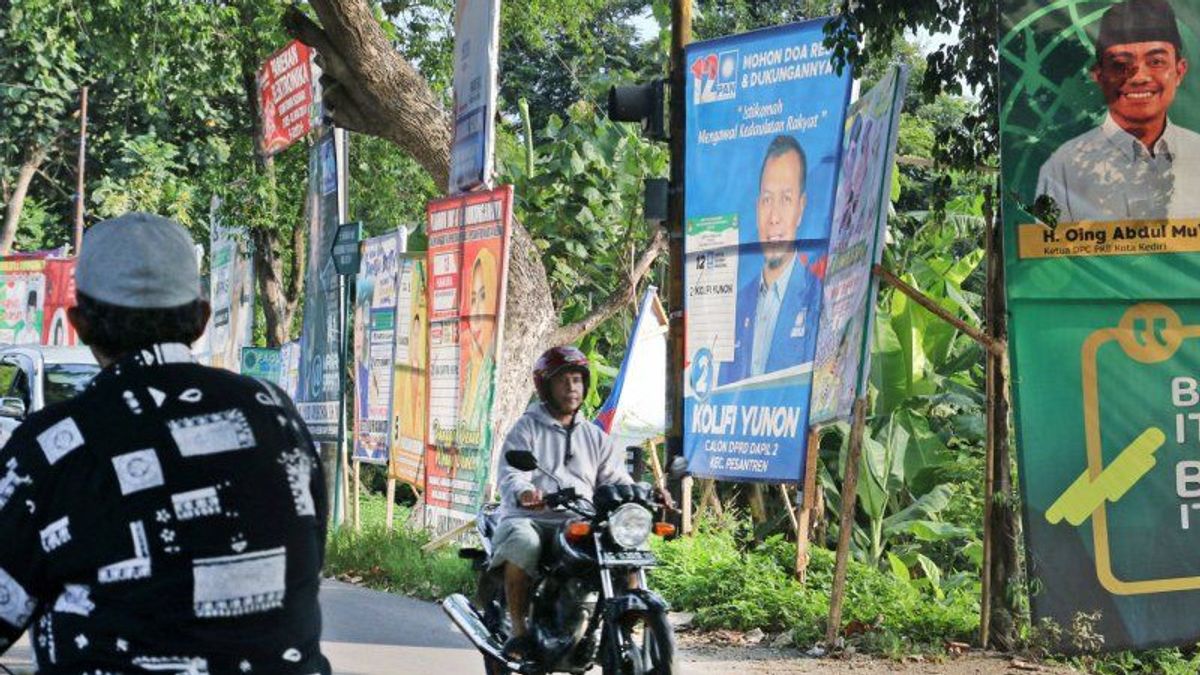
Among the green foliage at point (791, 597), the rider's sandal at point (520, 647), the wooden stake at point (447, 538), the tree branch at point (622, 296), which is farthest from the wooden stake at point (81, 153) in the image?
the rider's sandal at point (520, 647)

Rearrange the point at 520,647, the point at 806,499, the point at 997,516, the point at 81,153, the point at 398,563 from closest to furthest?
the point at 520,647 → the point at 997,516 → the point at 806,499 → the point at 398,563 → the point at 81,153

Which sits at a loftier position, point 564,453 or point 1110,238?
point 1110,238

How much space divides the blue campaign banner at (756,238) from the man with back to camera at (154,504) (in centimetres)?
903

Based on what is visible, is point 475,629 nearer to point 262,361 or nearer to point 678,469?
point 678,469

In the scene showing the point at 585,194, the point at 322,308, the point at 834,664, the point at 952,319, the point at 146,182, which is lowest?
the point at 834,664

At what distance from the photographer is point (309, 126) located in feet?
64.7

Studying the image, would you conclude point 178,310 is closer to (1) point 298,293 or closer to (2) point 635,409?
(2) point 635,409

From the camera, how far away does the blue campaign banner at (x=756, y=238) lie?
12250 mm

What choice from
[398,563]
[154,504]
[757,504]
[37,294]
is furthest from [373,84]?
[37,294]

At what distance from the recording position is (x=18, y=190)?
40.8m

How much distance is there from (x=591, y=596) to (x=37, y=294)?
35.1 m

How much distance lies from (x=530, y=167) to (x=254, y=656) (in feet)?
68.0

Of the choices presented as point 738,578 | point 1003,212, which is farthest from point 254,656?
point 738,578

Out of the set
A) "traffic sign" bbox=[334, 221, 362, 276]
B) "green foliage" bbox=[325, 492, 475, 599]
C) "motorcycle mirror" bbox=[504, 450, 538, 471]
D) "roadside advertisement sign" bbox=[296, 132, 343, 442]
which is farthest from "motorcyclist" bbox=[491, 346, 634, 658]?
"roadside advertisement sign" bbox=[296, 132, 343, 442]
